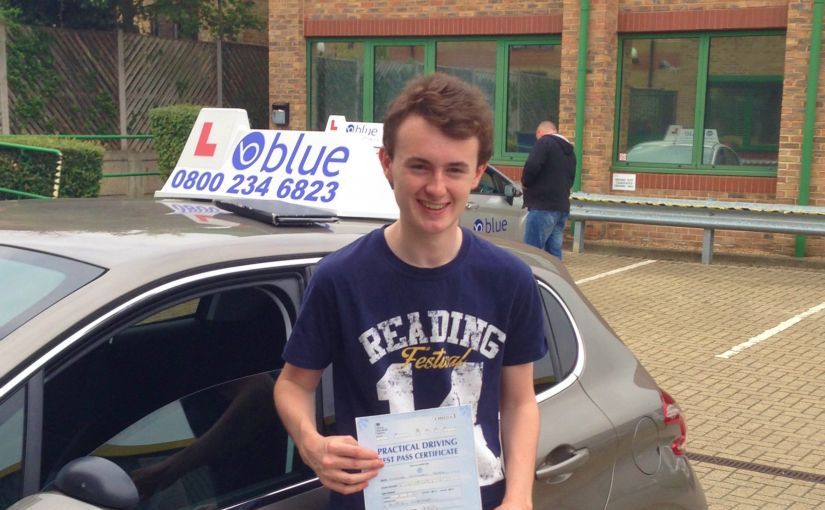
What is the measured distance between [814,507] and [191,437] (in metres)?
4.03

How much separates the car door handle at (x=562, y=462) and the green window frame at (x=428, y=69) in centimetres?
1393

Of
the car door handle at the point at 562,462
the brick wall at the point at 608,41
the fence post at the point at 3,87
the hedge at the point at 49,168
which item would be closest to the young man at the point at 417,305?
the car door handle at the point at 562,462

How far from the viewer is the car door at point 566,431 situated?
3150 mm

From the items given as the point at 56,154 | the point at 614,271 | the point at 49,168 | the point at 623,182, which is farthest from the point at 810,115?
the point at 49,168

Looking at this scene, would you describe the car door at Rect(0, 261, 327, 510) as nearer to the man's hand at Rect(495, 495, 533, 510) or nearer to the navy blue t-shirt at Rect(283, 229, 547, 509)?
the navy blue t-shirt at Rect(283, 229, 547, 509)

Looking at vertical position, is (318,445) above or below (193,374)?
above

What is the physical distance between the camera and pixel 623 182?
16.4 meters

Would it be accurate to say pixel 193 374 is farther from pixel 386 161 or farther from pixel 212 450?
pixel 386 161

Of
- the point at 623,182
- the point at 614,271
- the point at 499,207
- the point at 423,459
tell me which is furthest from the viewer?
the point at 623,182

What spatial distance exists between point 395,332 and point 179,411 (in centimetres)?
75

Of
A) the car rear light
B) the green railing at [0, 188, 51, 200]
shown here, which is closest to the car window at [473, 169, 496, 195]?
the green railing at [0, 188, 51, 200]

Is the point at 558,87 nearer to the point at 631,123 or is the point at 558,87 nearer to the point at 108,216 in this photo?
the point at 631,123

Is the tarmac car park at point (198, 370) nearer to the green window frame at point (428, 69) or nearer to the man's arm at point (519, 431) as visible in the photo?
the man's arm at point (519, 431)

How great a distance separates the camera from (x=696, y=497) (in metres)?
3.76
